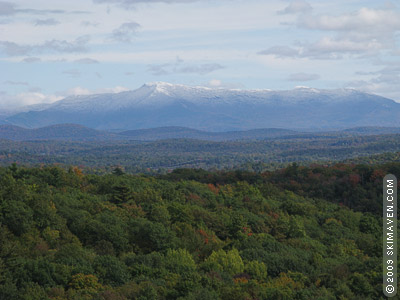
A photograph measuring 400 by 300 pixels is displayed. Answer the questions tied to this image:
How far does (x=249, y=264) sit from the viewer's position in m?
45.5

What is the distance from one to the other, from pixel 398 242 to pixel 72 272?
31.0 meters

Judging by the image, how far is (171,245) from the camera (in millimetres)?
50562

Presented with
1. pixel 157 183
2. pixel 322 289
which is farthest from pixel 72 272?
pixel 157 183

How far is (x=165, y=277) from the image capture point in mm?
40219

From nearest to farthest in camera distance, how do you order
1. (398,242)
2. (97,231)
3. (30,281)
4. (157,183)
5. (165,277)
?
(30,281) < (165,277) < (97,231) < (398,242) < (157,183)

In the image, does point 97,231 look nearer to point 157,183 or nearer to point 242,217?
point 242,217

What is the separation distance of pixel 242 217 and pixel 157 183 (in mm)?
28689

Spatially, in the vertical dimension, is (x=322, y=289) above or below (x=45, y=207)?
below

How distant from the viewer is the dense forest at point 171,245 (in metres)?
36.9

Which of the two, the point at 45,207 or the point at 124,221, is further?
the point at 124,221

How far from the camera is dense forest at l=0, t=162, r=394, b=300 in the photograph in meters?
36.9

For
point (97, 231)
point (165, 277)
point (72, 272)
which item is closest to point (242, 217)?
point (97, 231)

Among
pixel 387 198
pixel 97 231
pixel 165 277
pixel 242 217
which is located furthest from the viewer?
pixel 387 198

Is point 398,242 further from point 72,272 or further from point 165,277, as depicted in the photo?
point 72,272
